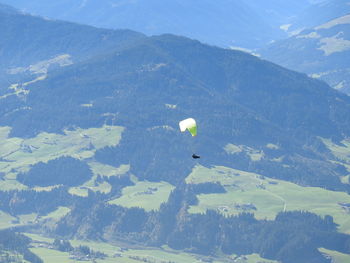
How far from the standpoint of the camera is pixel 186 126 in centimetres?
15188
